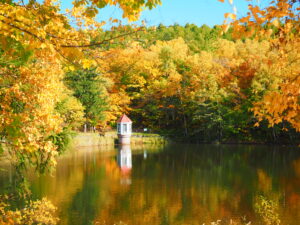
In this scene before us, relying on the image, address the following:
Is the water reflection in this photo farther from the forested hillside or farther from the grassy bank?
the forested hillside

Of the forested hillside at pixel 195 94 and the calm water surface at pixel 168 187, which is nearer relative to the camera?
the calm water surface at pixel 168 187

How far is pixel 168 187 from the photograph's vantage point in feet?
47.1

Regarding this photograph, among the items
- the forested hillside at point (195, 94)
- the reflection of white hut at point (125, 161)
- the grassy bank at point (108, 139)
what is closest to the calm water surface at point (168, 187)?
the reflection of white hut at point (125, 161)

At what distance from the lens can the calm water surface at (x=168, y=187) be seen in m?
10.6

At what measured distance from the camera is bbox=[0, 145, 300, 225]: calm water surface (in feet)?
34.8

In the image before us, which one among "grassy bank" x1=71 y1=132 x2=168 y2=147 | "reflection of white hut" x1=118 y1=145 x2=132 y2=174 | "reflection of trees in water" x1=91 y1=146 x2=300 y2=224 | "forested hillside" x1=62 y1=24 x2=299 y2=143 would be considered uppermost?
"forested hillside" x1=62 y1=24 x2=299 y2=143

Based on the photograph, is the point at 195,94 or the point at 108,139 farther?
the point at 195,94

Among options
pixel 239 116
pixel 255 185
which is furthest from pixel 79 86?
pixel 255 185

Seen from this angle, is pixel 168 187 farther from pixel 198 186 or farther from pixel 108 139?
pixel 108 139

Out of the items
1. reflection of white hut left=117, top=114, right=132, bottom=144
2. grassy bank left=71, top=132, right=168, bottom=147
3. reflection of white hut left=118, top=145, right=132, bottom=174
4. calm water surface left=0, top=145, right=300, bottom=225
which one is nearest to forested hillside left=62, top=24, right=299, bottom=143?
reflection of white hut left=117, top=114, right=132, bottom=144

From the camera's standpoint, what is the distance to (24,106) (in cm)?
705

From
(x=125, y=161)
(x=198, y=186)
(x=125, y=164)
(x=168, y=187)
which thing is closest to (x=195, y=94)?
(x=125, y=161)

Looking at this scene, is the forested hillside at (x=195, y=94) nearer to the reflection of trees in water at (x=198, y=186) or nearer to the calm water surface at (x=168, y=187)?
the reflection of trees in water at (x=198, y=186)

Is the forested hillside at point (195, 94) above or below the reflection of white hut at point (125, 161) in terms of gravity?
above
